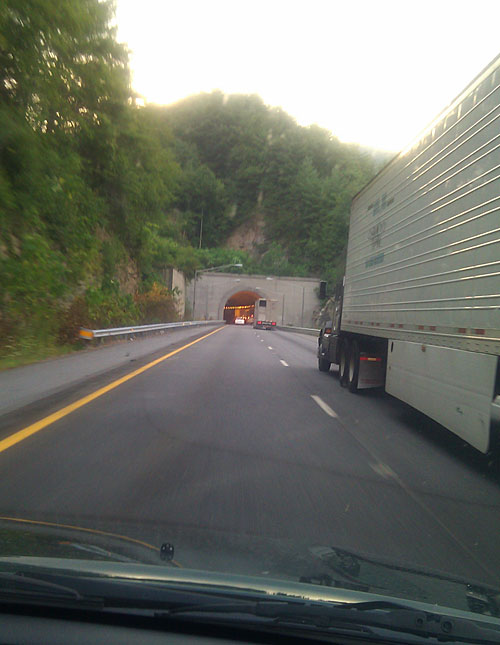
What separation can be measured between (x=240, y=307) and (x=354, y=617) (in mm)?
118898

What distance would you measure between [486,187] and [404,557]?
463 centimetres

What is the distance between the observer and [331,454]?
25.3ft

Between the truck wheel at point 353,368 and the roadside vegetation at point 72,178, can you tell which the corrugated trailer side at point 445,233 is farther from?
the roadside vegetation at point 72,178

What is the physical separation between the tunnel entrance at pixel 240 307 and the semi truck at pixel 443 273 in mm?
79347

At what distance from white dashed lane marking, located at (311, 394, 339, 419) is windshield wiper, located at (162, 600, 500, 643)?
7.85m

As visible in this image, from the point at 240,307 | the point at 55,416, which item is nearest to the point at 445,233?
the point at 55,416

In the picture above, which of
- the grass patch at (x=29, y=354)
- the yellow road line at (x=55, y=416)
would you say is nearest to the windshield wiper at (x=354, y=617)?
the yellow road line at (x=55, y=416)

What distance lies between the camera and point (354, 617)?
2699 mm

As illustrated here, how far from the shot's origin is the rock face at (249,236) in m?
99.6

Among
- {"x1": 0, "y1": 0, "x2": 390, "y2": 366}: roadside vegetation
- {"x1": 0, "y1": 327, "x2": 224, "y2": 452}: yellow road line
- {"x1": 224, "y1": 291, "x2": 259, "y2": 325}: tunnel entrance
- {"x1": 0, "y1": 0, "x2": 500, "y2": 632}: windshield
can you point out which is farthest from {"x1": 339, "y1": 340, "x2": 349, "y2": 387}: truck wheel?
{"x1": 224, "y1": 291, "x2": 259, "y2": 325}: tunnel entrance

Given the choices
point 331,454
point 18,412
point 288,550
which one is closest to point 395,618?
point 288,550

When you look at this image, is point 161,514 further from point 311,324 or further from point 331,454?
point 311,324

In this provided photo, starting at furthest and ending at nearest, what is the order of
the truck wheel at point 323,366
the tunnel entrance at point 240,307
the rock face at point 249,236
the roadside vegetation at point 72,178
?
1. the tunnel entrance at point 240,307
2. the rock face at point 249,236
3. the truck wheel at point 323,366
4. the roadside vegetation at point 72,178

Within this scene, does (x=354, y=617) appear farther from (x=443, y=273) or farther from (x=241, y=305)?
(x=241, y=305)
